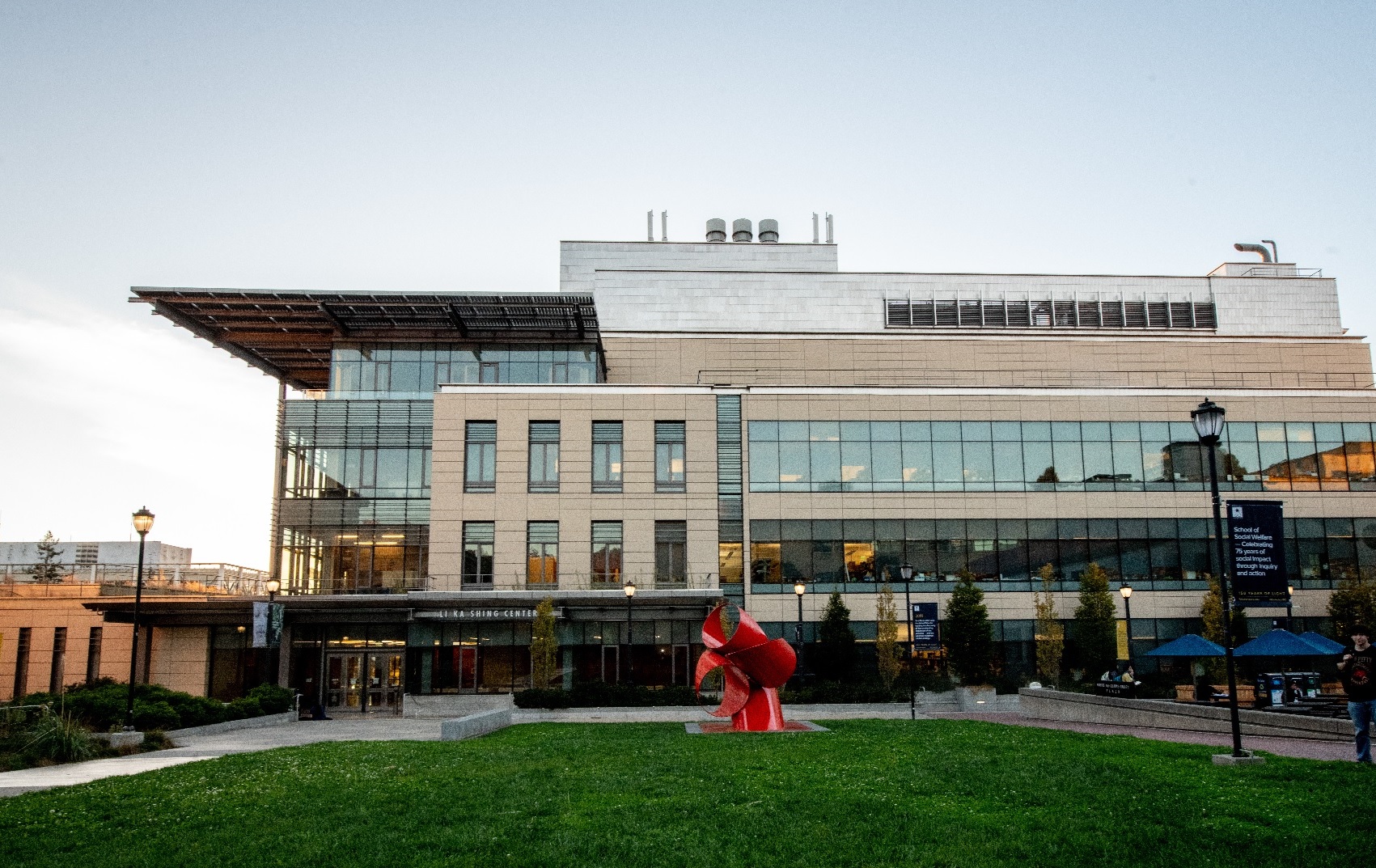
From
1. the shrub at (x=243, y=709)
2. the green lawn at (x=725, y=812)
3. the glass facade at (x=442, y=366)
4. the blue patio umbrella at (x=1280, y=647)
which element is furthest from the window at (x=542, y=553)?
the blue patio umbrella at (x=1280, y=647)

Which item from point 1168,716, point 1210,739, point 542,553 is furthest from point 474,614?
point 1210,739

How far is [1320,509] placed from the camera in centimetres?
4375

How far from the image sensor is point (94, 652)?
43.1 m

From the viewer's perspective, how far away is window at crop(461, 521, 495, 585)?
41000 mm

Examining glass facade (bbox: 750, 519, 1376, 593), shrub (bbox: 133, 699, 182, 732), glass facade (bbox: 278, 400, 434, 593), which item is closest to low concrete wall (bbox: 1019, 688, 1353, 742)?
glass facade (bbox: 750, 519, 1376, 593)

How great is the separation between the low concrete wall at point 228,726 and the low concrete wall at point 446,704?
4.16 meters

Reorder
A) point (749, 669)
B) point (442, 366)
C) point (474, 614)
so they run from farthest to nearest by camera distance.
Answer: point (442, 366) → point (474, 614) → point (749, 669)

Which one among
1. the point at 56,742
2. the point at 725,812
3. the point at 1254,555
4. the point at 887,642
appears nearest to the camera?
the point at 725,812

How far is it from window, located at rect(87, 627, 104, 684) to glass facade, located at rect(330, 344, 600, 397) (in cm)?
1377

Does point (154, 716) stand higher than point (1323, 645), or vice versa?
point (1323, 645)

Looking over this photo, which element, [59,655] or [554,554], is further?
[59,655]

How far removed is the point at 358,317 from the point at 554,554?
13505 millimetres

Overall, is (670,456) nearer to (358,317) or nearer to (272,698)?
(358,317)

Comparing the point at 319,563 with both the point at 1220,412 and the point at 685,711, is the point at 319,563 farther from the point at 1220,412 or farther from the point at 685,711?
the point at 1220,412
